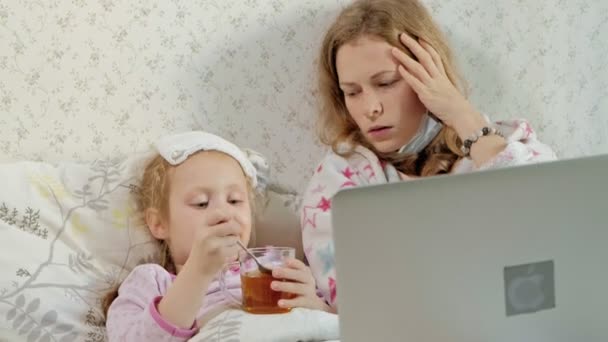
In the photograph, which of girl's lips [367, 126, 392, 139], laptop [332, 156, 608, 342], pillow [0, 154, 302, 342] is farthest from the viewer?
girl's lips [367, 126, 392, 139]

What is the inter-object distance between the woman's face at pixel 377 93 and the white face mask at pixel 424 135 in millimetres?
12

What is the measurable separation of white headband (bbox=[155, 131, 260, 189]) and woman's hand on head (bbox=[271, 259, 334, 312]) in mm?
365

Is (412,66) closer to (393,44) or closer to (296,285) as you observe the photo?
(393,44)

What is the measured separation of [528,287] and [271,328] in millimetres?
515

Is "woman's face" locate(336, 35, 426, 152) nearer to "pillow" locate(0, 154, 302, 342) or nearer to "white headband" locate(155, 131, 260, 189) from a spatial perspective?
"white headband" locate(155, 131, 260, 189)

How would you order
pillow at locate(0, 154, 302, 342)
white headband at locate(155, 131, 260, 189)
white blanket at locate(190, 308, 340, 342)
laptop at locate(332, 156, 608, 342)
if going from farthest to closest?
white headband at locate(155, 131, 260, 189) → pillow at locate(0, 154, 302, 342) → white blanket at locate(190, 308, 340, 342) → laptop at locate(332, 156, 608, 342)

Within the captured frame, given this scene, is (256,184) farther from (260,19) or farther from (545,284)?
(545,284)

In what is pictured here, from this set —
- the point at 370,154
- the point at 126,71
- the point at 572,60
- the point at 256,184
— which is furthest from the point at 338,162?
the point at 572,60

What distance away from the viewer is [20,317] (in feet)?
4.95

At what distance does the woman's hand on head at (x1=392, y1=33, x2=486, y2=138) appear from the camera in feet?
5.74

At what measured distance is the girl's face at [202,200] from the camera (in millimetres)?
1604

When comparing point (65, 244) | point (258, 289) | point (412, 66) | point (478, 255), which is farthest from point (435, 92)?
point (478, 255)

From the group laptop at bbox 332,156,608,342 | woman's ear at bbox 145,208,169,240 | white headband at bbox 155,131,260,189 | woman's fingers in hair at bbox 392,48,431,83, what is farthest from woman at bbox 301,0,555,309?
laptop at bbox 332,156,608,342

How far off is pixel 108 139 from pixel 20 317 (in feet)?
1.70
